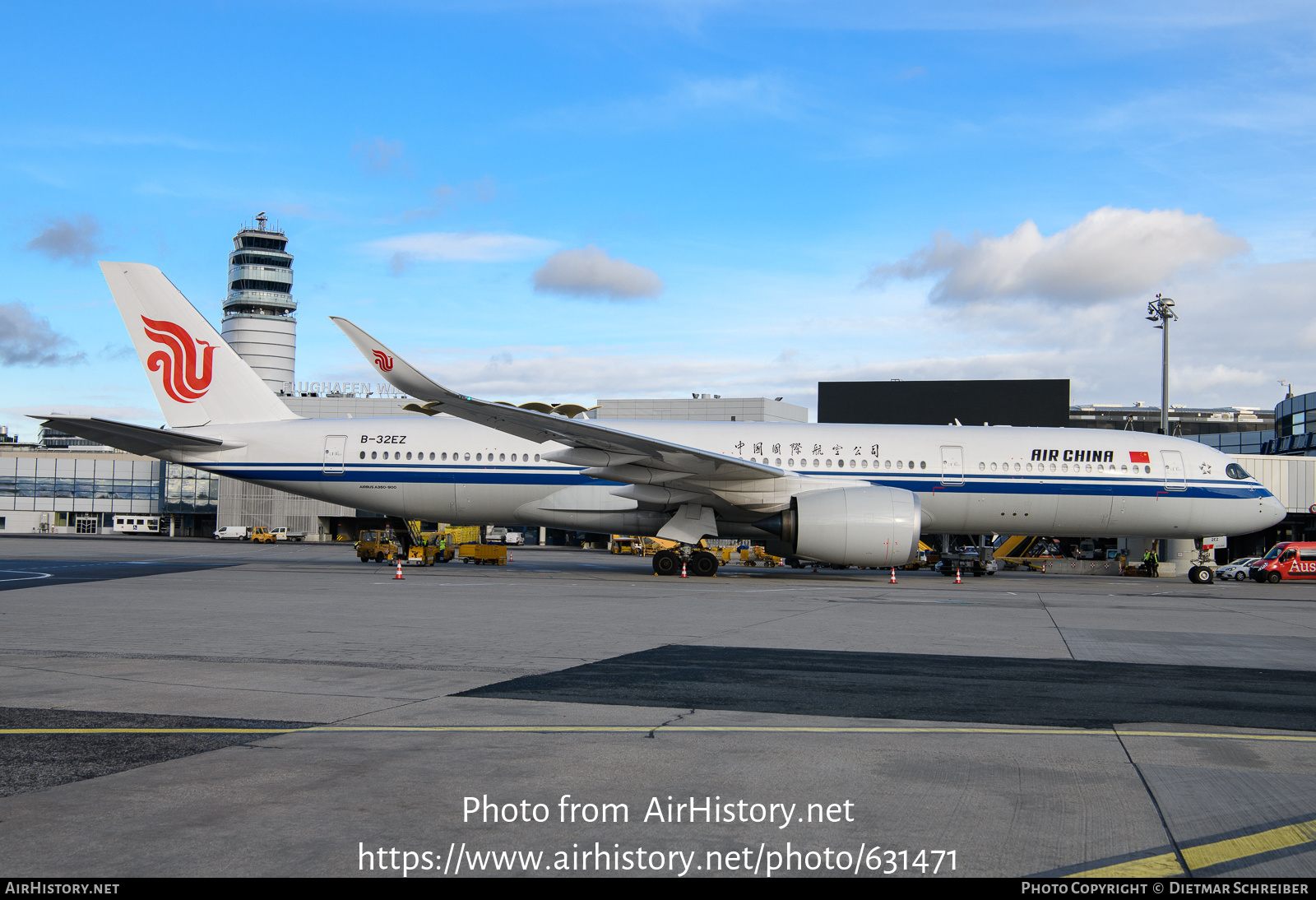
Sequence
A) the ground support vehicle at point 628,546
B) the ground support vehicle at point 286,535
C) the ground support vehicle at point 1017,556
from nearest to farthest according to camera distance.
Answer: the ground support vehicle at point 1017,556, the ground support vehicle at point 628,546, the ground support vehicle at point 286,535

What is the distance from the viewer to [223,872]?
3.53 m

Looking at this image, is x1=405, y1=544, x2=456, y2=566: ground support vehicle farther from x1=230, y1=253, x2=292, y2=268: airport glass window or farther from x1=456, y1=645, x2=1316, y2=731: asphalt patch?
x1=230, y1=253, x2=292, y2=268: airport glass window

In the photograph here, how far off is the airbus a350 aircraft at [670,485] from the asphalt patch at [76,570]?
3.07 meters

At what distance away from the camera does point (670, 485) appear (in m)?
23.3

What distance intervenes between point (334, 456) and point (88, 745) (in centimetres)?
2034

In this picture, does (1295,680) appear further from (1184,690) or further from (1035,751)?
(1035,751)

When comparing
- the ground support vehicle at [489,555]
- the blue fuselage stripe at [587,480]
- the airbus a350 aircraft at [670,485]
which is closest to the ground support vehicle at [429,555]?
the ground support vehicle at [489,555]

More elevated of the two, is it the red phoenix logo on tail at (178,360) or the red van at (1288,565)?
the red phoenix logo on tail at (178,360)

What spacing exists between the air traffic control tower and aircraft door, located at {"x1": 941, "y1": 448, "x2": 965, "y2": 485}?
82.7 meters

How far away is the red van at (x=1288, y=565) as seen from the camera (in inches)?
1277

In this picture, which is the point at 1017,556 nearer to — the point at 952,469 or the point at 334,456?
the point at 952,469

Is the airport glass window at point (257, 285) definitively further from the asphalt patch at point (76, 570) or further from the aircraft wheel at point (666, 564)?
the aircraft wheel at point (666, 564)

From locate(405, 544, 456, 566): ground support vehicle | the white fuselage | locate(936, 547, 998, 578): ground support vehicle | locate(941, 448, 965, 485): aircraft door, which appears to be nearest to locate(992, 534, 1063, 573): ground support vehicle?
locate(936, 547, 998, 578): ground support vehicle

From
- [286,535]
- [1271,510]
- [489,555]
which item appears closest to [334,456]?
[489,555]
